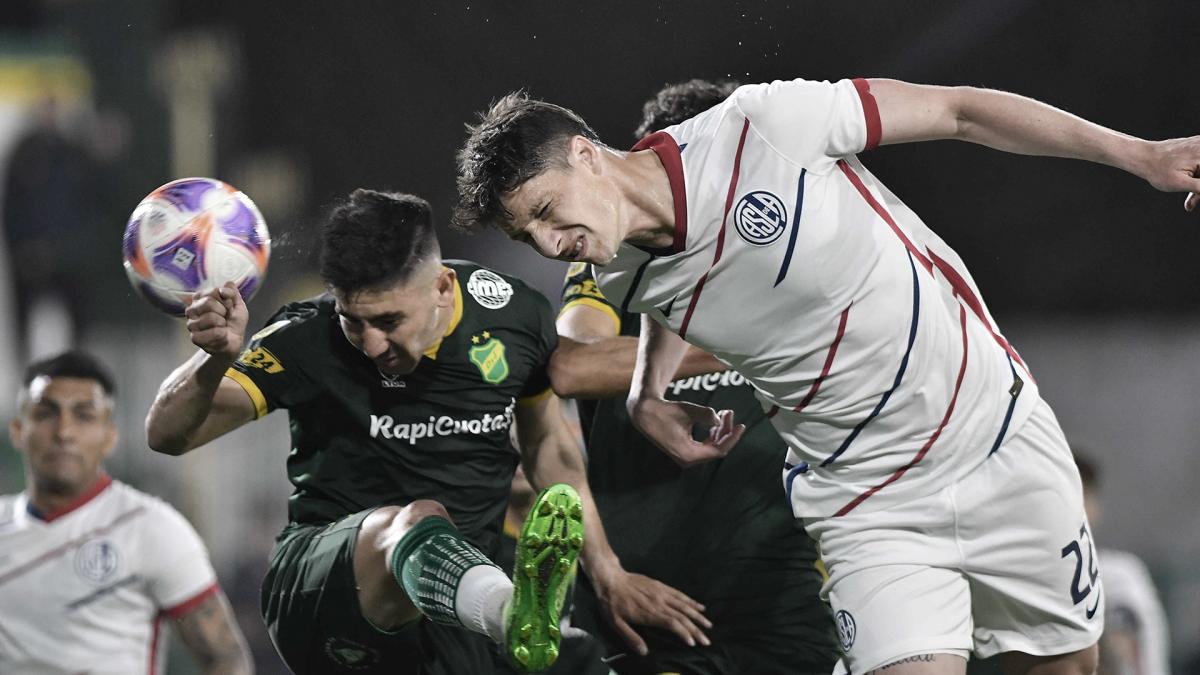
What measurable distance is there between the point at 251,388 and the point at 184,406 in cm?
21

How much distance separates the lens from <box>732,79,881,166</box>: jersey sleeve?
2850 millimetres

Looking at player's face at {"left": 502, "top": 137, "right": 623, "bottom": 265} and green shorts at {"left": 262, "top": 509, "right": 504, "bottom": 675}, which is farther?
green shorts at {"left": 262, "top": 509, "right": 504, "bottom": 675}

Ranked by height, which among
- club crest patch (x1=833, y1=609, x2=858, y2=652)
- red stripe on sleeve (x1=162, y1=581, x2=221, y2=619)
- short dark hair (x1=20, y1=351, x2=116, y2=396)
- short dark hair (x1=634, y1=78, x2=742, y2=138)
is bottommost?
red stripe on sleeve (x1=162, y1=581, x2=221, y2=619)

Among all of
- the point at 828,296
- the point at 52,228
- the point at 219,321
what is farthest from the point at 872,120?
the point at 52,228

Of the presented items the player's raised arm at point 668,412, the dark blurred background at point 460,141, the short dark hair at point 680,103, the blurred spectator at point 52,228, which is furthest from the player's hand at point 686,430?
the blurred spectator at point 52,228

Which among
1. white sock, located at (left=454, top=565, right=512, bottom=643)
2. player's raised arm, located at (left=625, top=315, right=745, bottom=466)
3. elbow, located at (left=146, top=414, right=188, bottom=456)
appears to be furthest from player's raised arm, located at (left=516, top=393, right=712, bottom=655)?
elbow, located at (left=146, top=414, right=188, bottom=456)

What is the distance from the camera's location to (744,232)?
2.85 m

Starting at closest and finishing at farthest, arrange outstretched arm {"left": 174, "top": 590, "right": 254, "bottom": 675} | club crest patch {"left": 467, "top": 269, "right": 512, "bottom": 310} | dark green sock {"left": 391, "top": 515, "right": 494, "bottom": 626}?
1. dark green sock {"left": 391, "top": 515, "right": 494, "bottom": 626}
2. club crest patch {"left": 467, "top": 269, "right": 512, "bottom": 310}
3. outstretched arm {"left": 174, "top": 590, "right": 254, "bottom": 675}

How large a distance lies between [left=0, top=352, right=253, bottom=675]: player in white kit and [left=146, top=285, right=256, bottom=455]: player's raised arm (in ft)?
6.88

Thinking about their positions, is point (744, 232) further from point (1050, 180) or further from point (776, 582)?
point (1050, 180)

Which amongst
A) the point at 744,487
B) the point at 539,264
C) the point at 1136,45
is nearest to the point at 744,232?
the point at 744,487

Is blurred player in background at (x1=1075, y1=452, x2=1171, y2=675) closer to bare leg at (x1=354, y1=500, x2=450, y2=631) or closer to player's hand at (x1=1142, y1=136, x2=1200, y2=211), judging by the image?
player's hand at (x1=1142, y1=136, x2=1200, y2=211)

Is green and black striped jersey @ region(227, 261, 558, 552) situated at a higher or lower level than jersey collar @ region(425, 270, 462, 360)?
lower

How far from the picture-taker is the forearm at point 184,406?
3.21 m
